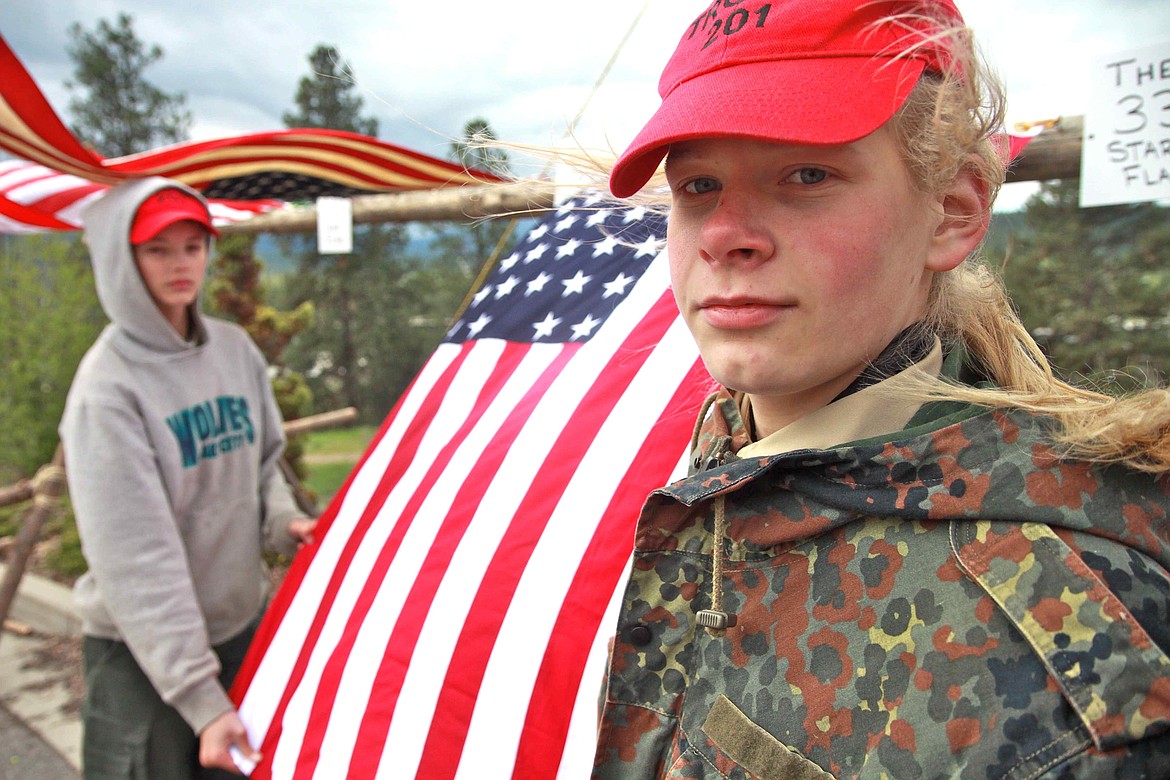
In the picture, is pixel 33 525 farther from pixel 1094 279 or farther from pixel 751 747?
pixel 1094 279

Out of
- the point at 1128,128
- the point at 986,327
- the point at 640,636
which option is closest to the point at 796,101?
the point at 986,327

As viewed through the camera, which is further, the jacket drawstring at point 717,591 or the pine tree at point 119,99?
the pine tree at point 119,99

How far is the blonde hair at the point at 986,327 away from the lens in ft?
2.60

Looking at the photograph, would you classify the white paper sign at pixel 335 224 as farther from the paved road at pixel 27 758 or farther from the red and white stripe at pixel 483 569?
the paved road at pixel 27 758

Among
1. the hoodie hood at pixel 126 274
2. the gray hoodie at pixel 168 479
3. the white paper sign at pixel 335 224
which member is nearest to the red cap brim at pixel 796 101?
the gray hoodie at pixel 168 479

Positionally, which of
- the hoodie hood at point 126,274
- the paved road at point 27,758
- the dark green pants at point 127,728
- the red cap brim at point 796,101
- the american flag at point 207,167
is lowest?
the paved road at point 27,758

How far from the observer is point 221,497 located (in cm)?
266

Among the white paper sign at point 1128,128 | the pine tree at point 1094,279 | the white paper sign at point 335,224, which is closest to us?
the white paper sign at point 1128,128

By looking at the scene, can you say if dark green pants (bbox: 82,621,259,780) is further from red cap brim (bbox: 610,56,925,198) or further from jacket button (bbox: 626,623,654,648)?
red cap brim (bbox: 610,56,925,198)

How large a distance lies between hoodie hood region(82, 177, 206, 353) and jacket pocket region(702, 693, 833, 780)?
2369 mm

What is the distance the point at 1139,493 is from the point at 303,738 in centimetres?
153

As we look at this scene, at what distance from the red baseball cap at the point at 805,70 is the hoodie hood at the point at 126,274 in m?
2.25

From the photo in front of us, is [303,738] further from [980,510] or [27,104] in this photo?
[27,104]

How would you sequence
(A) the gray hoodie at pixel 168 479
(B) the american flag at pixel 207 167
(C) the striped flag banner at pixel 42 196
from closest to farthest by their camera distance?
(A) the gray hoodie at pixel 168 479 < (B) the american flag at pixel 207 167 < (C) the striped flag banner at pixel 42 196
